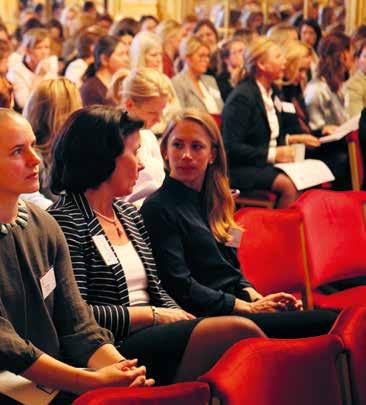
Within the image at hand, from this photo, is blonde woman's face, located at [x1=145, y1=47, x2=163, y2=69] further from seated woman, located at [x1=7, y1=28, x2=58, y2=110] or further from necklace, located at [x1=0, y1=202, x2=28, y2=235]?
necklace, located at [x1=0, y1=202, x2=28, y2=235]

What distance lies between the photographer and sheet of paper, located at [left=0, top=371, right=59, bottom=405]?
245 cm

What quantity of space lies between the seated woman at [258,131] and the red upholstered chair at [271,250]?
2.29 m

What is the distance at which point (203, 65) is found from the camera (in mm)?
8070

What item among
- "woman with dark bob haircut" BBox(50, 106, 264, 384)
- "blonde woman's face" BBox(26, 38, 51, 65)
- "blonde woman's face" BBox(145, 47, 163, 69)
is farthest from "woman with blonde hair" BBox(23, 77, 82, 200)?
"blonde woman's face" BBox(26, 38, 51, 65)

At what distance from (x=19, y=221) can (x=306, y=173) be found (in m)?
4.07

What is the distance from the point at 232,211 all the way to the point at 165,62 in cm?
613

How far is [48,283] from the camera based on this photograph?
8.65ft

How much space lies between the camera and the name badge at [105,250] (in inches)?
122

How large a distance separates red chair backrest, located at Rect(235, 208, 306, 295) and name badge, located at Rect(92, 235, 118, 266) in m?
0.89

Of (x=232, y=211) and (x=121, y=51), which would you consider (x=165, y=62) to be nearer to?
(x=121, y=51)

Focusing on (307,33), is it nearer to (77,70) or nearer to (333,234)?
(77,70)

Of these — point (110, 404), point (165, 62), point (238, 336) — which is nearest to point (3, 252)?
point (110, 404)

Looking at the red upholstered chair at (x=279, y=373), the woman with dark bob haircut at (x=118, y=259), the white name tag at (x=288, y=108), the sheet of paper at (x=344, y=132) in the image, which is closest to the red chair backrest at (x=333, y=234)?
the woman with dark bob haircut at (x=118, y=259)

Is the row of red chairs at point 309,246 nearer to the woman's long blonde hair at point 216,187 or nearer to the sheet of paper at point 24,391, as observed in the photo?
the woman's long blonde hair at point 216,187
